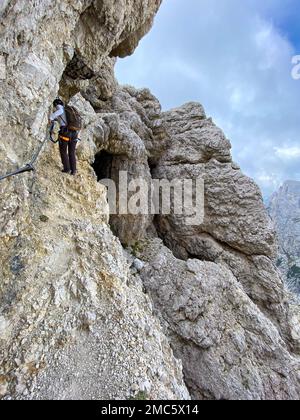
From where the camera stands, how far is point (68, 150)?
11.4 meters

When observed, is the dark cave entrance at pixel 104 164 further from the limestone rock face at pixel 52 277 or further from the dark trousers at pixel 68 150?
the limestone rock face at pixel 52 277

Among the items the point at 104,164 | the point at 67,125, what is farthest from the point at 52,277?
the point at 104,164

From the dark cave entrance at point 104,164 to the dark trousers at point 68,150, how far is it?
764cm

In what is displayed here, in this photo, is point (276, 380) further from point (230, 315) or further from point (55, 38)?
point (55, 38)

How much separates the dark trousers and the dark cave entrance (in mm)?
7640

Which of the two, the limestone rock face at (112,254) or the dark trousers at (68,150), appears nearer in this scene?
the limestone rock face at (112,254)

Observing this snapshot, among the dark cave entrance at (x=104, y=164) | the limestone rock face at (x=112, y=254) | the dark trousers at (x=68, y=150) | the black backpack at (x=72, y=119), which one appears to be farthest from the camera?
the dark cave entrance at (x=104, y=164)

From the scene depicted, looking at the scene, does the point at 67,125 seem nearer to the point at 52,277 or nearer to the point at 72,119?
the point at 72,119

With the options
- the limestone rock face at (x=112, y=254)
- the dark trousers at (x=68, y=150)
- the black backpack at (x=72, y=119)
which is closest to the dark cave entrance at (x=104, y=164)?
the limestone rock face at (x=112, y=254)

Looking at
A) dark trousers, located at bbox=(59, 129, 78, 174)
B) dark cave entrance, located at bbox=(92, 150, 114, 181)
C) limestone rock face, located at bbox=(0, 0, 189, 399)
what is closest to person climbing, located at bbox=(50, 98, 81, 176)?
dark trousers, located at bbox=(59, 129, 78, 174)

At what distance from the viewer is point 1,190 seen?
727 cm

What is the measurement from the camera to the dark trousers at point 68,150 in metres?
10.9

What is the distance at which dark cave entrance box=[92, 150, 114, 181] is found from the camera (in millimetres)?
19812

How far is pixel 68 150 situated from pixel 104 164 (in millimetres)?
8858
